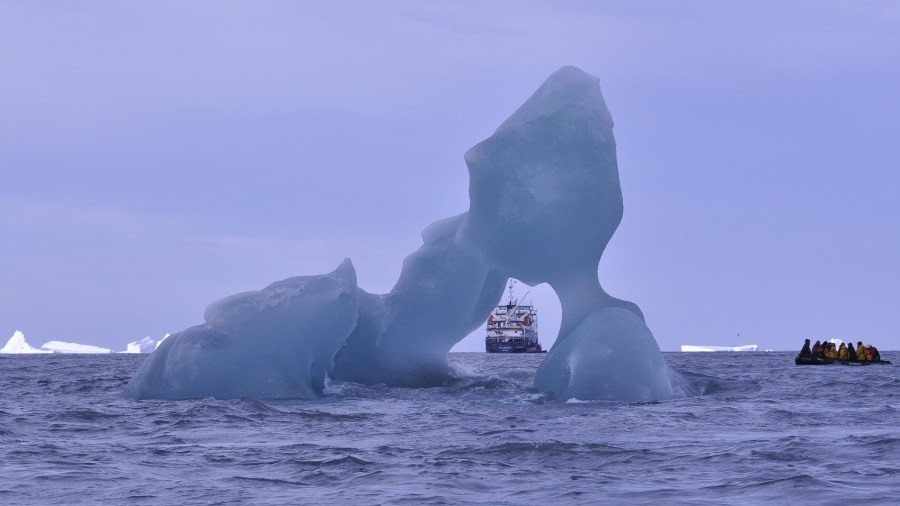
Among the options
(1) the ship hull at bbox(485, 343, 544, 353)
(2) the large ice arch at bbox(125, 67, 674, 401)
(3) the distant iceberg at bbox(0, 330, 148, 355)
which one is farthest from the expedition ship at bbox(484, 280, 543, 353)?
(2) the large ice arch at bbox(125, 67, 674, 401)

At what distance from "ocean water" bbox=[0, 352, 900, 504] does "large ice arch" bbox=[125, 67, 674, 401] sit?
2.96ft

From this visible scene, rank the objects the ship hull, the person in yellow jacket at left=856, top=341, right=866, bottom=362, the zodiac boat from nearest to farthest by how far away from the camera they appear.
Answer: the zodiac boat → the person in yellow jacket at left=856, top=341, right=866, bottom=362 → the ship hull

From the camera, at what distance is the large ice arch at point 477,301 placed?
1936 centimetres

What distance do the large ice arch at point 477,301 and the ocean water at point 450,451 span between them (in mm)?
901

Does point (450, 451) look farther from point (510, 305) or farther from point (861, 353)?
point (510, 305)

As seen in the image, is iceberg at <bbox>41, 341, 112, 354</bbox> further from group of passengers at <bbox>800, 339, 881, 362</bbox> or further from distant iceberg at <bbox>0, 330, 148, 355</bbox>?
group of passengers at <bbox>800, 339, 881, 362</bbox>

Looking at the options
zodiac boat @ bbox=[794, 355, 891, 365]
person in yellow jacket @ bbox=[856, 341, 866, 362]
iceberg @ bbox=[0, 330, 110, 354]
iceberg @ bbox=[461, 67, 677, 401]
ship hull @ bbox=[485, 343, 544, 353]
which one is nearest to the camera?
iceberg @ bbox=[461, 67, 677, 401]

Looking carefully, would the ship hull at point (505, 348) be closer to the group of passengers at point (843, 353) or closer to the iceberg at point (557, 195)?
the group of passengers at point (843, 353)

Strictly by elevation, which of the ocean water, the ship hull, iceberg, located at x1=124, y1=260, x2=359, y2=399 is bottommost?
the ocean water

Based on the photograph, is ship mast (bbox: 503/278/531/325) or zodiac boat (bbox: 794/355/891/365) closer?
zodiac boat (bbox: 794/355/891/365)

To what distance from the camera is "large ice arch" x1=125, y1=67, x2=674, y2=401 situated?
19.4m

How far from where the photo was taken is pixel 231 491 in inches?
365

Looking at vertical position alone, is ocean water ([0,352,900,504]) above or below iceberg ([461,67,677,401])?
below

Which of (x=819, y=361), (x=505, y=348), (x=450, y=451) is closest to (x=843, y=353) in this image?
(x=819, y=361)
